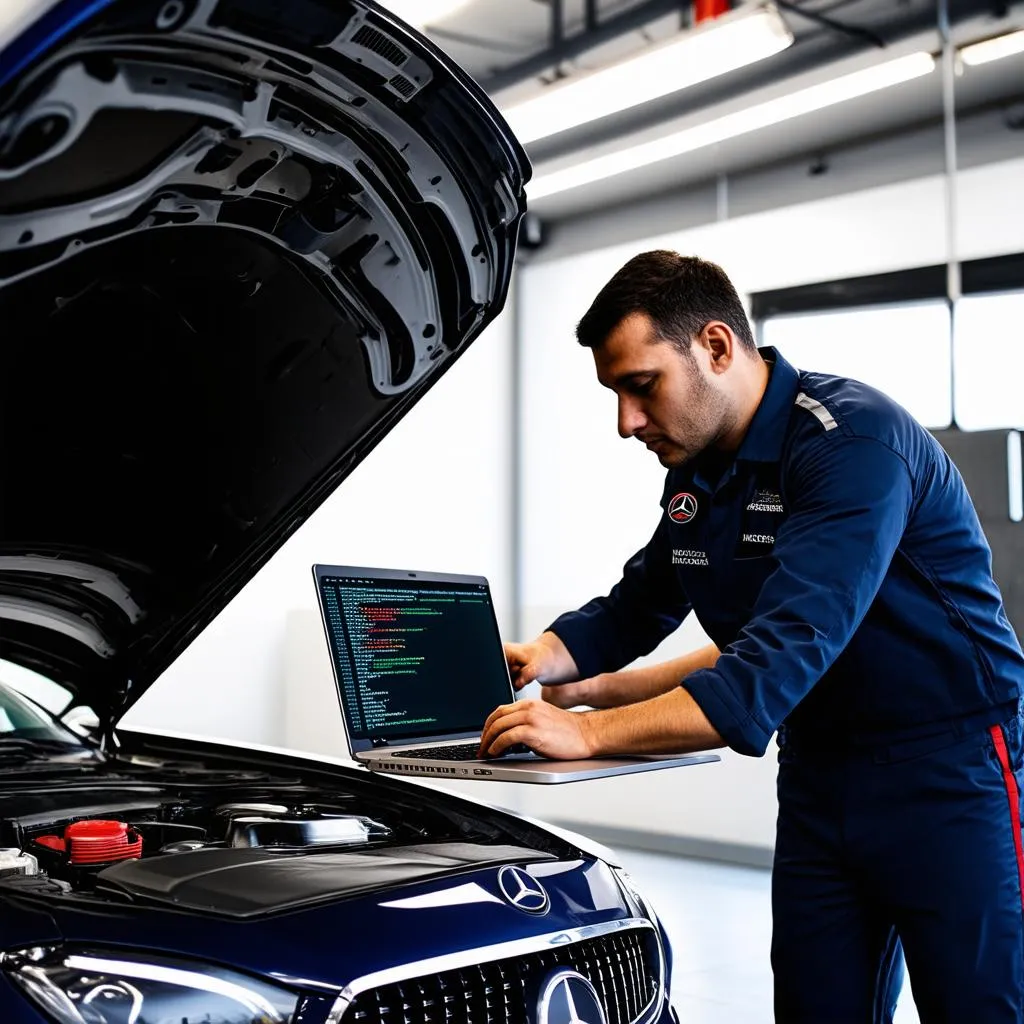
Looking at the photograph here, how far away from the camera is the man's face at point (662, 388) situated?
1610 mm

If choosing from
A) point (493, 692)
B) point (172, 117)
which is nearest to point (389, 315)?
point (172, 117)

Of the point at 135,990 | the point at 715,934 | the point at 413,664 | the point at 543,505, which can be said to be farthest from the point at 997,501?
the point at 135,990

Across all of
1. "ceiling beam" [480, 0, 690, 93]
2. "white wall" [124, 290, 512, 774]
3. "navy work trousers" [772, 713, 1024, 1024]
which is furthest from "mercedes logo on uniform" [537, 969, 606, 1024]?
"ceiling beam" [480, 0, 690, 93]

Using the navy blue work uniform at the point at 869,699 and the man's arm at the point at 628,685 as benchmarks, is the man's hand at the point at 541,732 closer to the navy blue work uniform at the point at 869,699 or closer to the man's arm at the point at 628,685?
the navy blue work uniform at the point at 869,699

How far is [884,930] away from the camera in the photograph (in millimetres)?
1633

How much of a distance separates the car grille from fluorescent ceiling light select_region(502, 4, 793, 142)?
10.6 feet

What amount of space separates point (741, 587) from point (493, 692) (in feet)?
1.40

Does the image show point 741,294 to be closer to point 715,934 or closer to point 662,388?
point 715,934

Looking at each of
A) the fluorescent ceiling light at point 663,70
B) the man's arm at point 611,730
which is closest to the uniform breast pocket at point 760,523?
the man's arm at point 611,730

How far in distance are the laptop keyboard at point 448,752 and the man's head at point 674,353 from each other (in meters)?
0.49

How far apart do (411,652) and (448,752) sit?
20cm

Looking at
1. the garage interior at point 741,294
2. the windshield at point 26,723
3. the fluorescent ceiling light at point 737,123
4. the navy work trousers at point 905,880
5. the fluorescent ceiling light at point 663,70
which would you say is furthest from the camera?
the fluorescent ceiling light at point 737,123

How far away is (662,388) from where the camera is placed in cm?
162

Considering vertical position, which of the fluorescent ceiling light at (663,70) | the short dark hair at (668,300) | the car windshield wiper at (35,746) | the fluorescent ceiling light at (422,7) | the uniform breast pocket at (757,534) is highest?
the fluorescent ceiling light at (422,7)
